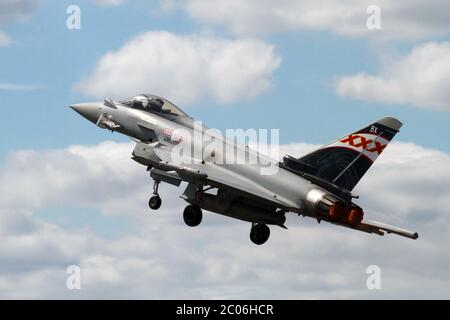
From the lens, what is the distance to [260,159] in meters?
41.6

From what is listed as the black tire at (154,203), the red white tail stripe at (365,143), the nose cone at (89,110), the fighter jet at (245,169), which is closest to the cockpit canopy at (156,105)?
the fighter jet at (245,169)

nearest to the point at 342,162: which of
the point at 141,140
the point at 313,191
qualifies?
the point at 313,191

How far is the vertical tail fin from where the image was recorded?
39.9m

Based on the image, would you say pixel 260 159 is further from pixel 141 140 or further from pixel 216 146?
pixel 141 140

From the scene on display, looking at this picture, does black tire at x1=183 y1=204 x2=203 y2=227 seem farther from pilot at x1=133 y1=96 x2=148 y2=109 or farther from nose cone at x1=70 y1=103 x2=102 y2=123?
nose cone at x1=70 y1=103 x2=102 y2=123

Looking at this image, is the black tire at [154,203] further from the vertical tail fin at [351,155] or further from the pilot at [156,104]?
the vertical tail fin at [351,155]

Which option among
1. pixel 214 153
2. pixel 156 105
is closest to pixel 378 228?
pixel 214 153

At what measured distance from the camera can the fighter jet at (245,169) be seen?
130ft

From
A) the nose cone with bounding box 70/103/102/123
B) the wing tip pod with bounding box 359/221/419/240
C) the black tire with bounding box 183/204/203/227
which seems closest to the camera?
the wing tip pod with bounding box 359/221/419/240

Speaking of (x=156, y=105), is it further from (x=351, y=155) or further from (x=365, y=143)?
(x=365, y=143)

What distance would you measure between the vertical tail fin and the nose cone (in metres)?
10.7

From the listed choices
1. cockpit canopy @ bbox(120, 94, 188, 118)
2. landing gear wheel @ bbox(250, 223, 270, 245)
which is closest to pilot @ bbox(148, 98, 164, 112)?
cockpit canopy @ bbox(120, 94, 188, 118)

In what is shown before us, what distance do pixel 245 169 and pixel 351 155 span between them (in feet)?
13.4

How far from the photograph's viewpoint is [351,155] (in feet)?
131
